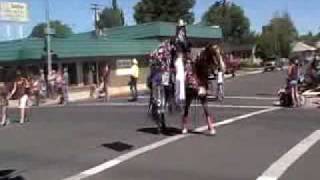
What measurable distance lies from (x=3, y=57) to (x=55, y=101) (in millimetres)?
14833

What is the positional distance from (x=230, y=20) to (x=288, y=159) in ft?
333

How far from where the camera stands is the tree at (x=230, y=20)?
10944cm

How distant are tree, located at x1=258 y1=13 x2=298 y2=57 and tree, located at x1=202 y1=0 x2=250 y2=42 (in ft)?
12.4

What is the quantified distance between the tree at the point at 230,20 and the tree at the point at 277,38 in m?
3.78

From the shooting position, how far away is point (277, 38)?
117688mm

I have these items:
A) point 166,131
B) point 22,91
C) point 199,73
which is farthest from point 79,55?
point 199,73

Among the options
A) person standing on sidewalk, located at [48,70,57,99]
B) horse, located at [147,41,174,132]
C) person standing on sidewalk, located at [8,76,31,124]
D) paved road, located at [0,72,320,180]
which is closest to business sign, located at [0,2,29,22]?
person standing on sidewalk, located at [48,70,57,99]

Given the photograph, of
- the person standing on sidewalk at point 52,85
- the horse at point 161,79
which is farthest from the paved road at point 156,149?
the person standing on sidewalk at point 52,85

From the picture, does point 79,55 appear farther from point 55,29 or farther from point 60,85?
point 55,29

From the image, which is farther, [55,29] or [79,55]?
[55,29]

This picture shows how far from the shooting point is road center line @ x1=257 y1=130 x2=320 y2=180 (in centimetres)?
991

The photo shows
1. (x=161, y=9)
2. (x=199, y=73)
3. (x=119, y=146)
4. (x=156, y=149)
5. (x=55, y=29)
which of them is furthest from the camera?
(x=161, y=9)

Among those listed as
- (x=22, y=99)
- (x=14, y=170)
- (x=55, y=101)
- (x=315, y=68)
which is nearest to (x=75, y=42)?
(x=55, y=101)

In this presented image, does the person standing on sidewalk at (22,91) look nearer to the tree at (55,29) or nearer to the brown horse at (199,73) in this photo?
the brown horse at (199,73)
